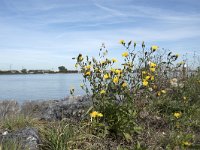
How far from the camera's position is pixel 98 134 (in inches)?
187

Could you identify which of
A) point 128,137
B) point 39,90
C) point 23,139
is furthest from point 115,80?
point 39,90

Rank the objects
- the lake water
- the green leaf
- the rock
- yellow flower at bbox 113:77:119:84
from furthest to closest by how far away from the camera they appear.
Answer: the lake water
yellow flower at bbox 113:77:119:84
the green leaf
the rock

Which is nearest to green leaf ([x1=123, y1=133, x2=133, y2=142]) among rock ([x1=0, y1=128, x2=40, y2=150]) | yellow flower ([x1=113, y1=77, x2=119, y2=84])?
yellow flower ([x1=113, y1=77, x2=119, y2=84])

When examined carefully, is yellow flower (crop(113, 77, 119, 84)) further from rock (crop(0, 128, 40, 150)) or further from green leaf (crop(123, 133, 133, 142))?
rock (crop(0, 128, 40, 150))

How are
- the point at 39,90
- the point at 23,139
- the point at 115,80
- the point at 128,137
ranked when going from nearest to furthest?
the point at 23,139 → the point at 128,137 → the point at 115,80 → the point at 39,90

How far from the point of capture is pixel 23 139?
4105mm

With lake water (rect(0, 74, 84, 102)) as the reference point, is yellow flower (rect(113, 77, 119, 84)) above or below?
above

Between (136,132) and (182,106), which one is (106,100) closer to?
(136,132)

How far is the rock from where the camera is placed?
12.6ft

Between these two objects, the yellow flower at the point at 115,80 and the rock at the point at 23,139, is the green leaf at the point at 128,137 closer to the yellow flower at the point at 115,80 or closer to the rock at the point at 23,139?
the yellow flower at the point at 115,80

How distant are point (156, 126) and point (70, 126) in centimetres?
174

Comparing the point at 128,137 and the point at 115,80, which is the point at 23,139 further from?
the point at 115,80

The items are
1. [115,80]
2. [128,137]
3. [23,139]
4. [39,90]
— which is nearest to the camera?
[23,139]

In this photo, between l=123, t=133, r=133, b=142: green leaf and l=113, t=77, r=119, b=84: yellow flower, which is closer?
l=123, t=133, r=133, b=142: green leaf
